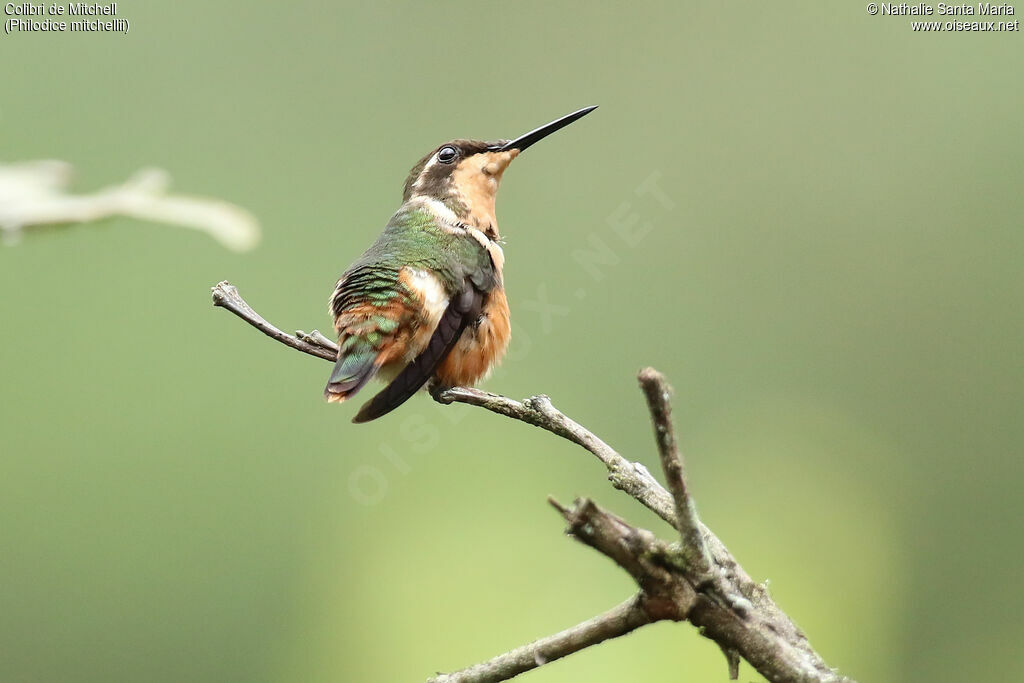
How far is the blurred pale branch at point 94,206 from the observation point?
2.78 ft

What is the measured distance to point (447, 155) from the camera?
542cm

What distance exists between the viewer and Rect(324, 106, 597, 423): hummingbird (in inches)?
157

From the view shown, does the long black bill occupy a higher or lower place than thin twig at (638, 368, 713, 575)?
higher

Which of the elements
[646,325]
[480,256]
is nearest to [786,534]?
[646,325]

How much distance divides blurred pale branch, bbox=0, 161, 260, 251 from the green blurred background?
5909 mm

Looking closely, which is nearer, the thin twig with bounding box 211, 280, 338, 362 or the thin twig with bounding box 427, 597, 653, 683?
the thin twig with bounding box 427, 597, 653, 683

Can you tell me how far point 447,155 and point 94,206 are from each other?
15.1 ft

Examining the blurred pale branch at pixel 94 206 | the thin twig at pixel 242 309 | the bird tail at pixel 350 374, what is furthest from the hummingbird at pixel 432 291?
the blurred pale branch at pixel 94 206

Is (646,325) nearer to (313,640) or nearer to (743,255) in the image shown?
(743,255)

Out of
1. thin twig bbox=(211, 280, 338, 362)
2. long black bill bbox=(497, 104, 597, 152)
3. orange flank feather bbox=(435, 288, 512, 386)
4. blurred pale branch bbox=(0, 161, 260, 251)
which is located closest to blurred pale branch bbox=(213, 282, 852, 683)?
blurred pale branch bbox=(0, 161, 260, 251)

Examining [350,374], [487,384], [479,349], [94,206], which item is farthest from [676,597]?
[487,384]

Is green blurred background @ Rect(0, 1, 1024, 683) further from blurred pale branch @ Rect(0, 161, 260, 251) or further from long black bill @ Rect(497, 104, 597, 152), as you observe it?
blurred pale branch @ Rect(0, 161, 260, 251)

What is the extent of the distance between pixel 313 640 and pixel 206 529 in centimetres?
147

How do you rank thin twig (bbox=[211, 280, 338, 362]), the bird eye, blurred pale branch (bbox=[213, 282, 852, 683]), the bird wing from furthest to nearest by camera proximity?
1. the bird eye
2. the bird wing
3. thin twig (bbox=[211, 280, 338, 362])
4. blurred pale branch (bbox=[213, 282, 852, 683])
